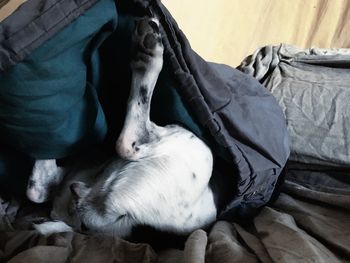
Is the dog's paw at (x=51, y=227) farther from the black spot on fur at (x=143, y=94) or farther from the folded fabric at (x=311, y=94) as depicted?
the folded fabric at (x=311, y=94)

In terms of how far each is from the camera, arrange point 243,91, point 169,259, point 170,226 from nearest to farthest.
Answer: point 169,259
point 170,226
point 243,91

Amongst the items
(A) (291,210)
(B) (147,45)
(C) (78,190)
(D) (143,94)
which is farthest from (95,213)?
(A) (291,210)

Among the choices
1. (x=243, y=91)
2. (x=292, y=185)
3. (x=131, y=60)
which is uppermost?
(x=131, y=60)

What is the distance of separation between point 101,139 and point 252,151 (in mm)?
379

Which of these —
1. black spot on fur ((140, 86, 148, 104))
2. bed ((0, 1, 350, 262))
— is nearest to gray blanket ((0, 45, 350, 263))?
bed ((0, 1, 350, 262))

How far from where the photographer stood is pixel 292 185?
5.15 feet

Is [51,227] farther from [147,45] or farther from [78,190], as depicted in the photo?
[147,45]

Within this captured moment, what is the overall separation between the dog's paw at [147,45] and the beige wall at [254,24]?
2.63 ft

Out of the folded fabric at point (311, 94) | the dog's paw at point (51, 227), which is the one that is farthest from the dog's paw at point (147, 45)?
the folded fabric at point (311, 94)

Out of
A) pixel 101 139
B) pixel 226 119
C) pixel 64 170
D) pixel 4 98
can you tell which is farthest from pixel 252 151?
pixel 4 98

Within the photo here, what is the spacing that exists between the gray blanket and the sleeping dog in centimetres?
7

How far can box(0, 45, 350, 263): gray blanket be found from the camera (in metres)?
1.10

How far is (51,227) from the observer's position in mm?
1248

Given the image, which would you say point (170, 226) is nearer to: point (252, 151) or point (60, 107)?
point (252, 151)
